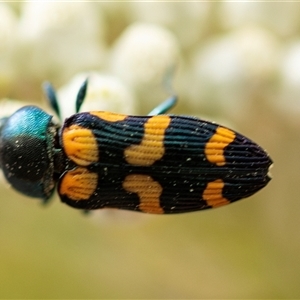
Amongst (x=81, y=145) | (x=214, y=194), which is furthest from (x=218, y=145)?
(x=81, y=145)

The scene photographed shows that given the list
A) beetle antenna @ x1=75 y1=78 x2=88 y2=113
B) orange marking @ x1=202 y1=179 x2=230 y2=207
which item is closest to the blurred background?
beetle antenna @ x1=75 y1=78 x2=88 y2=113

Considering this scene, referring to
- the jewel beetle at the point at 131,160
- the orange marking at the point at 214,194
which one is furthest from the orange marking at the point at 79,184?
the orange marking at the point at 214,194

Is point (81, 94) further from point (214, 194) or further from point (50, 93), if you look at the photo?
point (214, 194)

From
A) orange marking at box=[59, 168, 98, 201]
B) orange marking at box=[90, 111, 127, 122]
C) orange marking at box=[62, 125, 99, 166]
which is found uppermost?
orange marking at box=[90, 111, 127, 122]

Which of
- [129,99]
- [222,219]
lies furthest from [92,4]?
[222,219]

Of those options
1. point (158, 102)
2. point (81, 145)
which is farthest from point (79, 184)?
point (158, 102)

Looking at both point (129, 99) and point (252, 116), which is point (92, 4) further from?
point (252, 116)

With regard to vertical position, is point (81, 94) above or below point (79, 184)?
above

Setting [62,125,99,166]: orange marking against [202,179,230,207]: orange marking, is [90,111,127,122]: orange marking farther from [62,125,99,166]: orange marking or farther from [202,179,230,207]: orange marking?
[202,179,230,207]: orange marking
